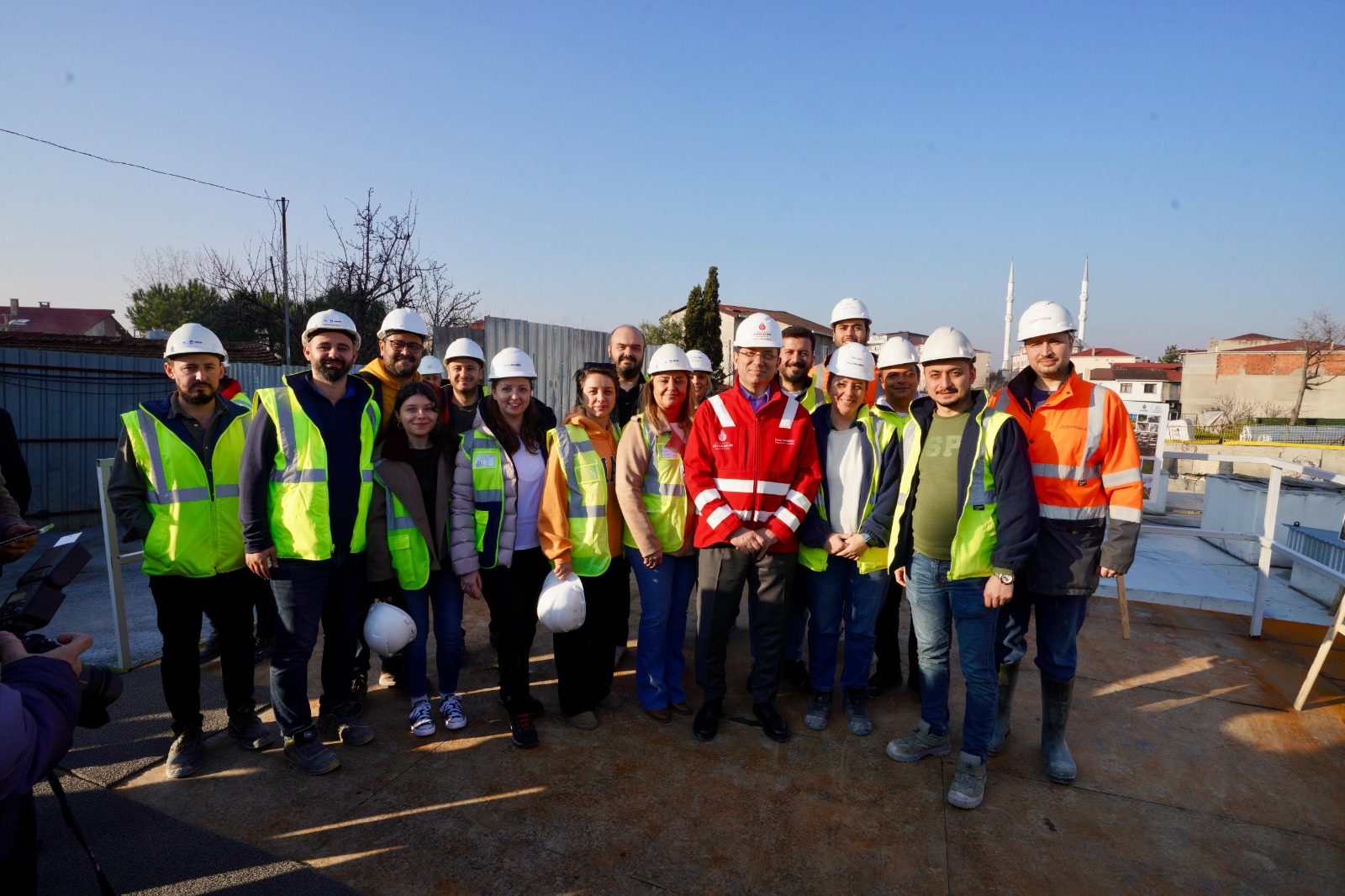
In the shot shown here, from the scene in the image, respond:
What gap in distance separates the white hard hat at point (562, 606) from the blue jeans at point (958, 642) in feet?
5.58

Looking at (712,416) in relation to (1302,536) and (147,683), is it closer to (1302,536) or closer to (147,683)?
(147,683)

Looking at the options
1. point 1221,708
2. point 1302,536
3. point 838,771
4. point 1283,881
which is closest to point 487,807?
point 838,771

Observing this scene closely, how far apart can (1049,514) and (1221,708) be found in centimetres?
203

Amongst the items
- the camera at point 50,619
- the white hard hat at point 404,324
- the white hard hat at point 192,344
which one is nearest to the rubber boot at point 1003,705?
the camera at point 50,619

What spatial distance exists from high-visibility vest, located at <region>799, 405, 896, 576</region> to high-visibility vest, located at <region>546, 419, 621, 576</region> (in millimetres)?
1156

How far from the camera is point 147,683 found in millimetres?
3992

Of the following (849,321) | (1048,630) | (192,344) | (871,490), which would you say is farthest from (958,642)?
(192,344)

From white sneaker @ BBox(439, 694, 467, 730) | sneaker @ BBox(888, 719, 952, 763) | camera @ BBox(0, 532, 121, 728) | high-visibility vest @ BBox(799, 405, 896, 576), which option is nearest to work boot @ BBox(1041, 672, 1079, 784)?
sneaker @ BBox(888, 719, 952, 763)

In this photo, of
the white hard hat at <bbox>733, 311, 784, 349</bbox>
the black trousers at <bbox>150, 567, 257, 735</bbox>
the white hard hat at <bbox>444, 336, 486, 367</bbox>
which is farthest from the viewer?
the white hard hat at <bbox>444, 336, 486, 367</bbox>

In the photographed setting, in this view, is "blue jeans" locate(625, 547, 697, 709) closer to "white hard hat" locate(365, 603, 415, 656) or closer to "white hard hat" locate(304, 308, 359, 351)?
"white hard hat" locate(365, 603, 415, 656)

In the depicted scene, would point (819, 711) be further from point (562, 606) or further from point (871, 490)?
point (562, 606)

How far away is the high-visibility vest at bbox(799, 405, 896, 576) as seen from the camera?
3.53 metres

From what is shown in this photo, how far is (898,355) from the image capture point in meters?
3.77

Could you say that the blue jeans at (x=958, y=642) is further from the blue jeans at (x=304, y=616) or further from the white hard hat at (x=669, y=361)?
the blue jeans at (x=304, y=616)
